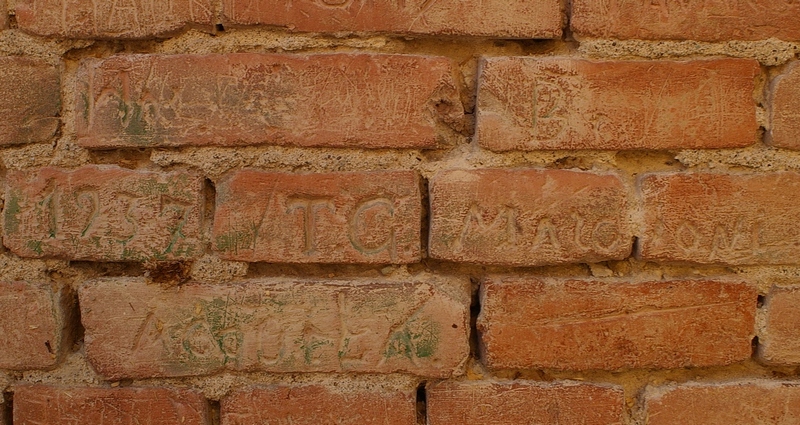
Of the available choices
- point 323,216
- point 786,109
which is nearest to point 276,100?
point 323,216

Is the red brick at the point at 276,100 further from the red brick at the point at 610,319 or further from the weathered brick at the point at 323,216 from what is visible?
the red brick at the point at 610,319

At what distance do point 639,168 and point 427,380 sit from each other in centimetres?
43

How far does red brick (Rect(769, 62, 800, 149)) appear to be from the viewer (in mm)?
854

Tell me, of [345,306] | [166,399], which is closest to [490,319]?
[345,306]

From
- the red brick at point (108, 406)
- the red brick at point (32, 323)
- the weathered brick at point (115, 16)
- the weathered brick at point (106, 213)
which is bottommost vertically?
the red brick at point (108, 406)

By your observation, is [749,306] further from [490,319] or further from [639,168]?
[490,319]

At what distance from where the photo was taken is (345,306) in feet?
2.85

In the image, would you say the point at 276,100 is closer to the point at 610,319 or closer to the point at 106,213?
the point at 106,213

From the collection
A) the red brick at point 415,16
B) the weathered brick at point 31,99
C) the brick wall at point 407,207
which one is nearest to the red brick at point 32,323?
the brick wall at point 407,207

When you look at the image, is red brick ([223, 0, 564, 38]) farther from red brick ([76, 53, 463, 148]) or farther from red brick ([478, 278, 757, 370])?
red brick ([478, 278, 757, 370])

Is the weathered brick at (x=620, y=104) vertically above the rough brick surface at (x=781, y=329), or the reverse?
the weathered brick at (x=620, y=104)

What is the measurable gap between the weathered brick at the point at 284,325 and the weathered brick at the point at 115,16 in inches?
14.3

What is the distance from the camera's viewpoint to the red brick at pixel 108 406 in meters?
0.89

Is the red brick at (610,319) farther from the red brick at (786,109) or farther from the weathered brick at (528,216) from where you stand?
the red brick at (786,109)
